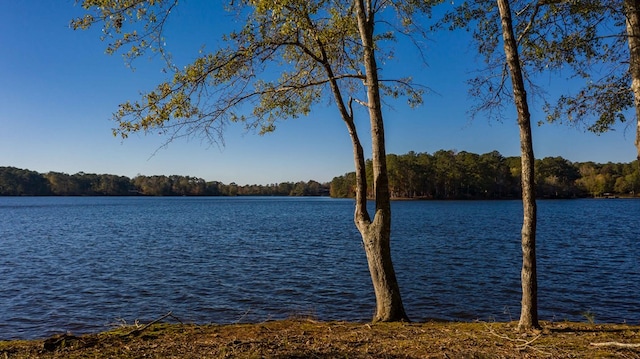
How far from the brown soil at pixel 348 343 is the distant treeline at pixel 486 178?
14403cm

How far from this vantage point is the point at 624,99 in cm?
854

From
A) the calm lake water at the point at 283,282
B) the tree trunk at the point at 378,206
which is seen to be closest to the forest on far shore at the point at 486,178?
the calm lake water at the point at 283,282

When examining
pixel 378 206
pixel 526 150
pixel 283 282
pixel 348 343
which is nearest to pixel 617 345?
pixel 526 150

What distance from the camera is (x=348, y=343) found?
262 inches

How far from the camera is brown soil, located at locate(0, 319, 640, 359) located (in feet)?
19.7

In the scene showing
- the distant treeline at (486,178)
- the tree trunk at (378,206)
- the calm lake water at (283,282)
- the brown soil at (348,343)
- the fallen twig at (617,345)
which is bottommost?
the calm lake water at (283,282)

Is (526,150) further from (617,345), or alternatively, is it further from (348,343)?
(348,343)

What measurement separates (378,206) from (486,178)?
15713cm

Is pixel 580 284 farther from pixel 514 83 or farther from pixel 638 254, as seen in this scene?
pixel 514 83

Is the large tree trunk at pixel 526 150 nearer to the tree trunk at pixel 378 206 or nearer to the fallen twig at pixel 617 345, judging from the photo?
the fallen twig at pixel 617 345

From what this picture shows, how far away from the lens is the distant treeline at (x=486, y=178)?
503ft

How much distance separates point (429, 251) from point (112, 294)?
19.1 m

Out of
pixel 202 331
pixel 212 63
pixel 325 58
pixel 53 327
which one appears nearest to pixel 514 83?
pixel 325 58

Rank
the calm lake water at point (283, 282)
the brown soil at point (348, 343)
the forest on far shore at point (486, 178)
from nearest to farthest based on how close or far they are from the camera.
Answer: the brown soil at point (348, 343) < the calm lake water at point (283, 282) < the forest on far shore at point (486, 178)
